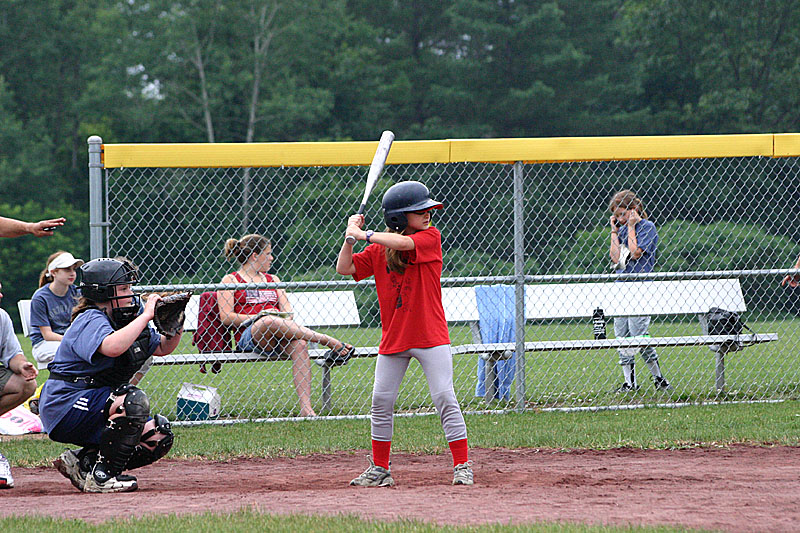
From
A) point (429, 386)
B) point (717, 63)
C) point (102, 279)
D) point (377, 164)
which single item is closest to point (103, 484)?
point (102, 279)

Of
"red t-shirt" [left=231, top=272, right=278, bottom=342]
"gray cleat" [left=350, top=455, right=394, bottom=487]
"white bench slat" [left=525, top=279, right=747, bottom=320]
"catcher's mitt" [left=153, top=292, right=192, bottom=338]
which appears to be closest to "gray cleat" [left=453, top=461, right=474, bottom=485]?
"gray cleat" [left=350, top=455, right=394, bottom=487]

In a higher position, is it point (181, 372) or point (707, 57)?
point (707, 57)

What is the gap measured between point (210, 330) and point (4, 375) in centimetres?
194

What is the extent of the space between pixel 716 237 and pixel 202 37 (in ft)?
69.7

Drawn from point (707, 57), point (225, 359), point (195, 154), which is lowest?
point (225, 359)

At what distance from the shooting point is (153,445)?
5.54 meters

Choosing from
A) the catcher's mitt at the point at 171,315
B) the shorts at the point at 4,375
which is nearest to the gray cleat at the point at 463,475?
the catcher's mitt at the point at 171,315

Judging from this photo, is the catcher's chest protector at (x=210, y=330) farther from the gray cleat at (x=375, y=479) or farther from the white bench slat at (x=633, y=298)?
the gray cleat at (x=375, y=479)

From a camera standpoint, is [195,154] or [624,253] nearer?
[195,154]

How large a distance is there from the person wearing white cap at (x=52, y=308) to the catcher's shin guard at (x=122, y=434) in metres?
2.95

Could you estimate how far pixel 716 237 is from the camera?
21219 millimetres

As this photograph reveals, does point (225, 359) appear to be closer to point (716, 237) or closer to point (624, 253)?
point (624, 253)

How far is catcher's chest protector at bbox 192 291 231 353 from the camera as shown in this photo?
26.6 ft

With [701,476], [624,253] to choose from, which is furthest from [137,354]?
[624,253]
